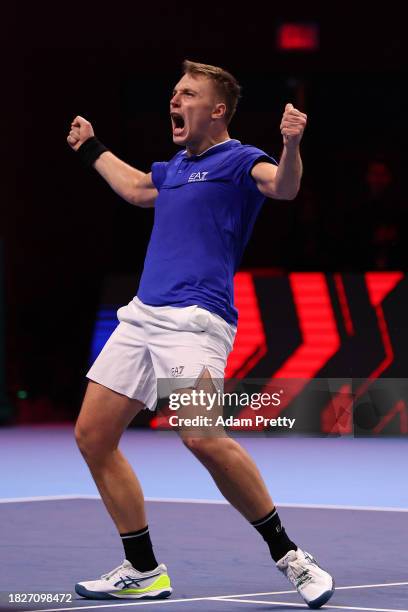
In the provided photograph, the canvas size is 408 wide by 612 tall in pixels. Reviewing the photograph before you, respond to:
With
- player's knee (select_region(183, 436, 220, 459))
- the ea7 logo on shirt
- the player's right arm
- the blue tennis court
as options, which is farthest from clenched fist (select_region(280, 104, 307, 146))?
the blue tennis court

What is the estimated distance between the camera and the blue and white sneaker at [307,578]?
581 centimetres

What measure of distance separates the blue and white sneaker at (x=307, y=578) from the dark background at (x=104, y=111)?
10.6m

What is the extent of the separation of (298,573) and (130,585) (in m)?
0.69

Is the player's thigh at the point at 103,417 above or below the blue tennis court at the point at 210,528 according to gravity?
above

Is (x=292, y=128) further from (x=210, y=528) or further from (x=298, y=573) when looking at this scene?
(x=210, y=528)

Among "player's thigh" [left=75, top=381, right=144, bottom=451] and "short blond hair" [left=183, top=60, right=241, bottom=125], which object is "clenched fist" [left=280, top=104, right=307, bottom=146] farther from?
"player's thigh" [left=75, top=381, right=144, bottom=451]

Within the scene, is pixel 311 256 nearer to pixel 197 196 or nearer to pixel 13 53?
pixel 13 53

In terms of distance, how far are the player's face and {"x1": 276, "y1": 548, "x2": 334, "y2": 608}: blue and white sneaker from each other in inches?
65.5

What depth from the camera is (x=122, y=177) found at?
6.72 m

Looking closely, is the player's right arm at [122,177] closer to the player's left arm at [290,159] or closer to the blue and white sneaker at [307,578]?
the player's left arm at [290,159]

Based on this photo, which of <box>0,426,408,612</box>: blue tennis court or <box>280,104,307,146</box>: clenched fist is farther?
<box>0,426,408,612</box>: blue tennis court

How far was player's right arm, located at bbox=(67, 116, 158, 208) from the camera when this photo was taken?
6617 millimetres

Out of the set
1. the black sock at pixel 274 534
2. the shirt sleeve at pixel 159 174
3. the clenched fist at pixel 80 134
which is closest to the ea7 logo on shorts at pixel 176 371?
the black sock at pixel 274 534

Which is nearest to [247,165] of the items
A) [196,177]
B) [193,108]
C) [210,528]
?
[196,177]
